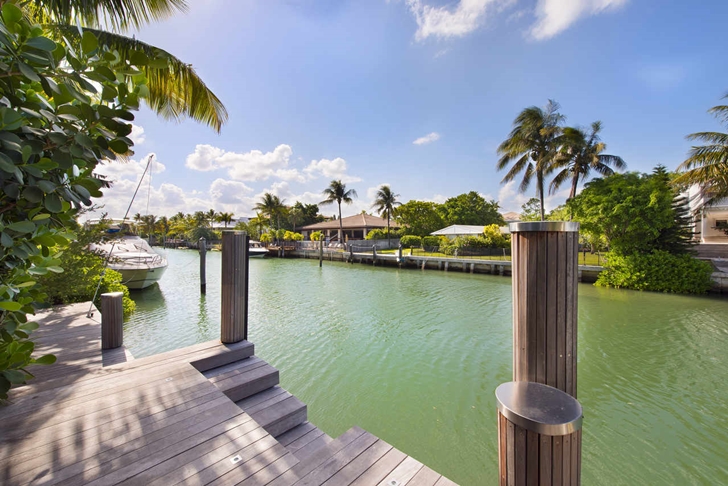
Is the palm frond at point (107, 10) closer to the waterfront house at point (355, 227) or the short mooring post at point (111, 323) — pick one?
the short mooring post at point (111, 323)

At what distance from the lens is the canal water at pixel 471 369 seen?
11.0 feet

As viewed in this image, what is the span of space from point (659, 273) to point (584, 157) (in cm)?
804

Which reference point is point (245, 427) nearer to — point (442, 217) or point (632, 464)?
point (632, 464)

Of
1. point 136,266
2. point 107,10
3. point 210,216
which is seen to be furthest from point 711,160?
point 210,216

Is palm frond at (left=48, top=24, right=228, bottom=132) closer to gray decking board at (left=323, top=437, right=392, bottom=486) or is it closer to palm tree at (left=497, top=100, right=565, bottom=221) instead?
gray decking board at (left=323, top=437, right=392, bottom=486)

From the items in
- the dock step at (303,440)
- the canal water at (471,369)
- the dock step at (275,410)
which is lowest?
the canal water at (471,369)

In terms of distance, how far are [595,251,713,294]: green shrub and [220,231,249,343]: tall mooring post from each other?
1633 cm

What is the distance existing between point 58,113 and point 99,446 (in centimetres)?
186

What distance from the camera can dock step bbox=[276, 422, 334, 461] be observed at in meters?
2.37

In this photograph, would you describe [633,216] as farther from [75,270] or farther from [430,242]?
[75,270]

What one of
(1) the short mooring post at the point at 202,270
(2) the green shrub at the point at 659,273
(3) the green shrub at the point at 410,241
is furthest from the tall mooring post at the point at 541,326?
(3) the green shrub at the point at 410,241

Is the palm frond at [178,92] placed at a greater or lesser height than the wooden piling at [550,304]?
greater

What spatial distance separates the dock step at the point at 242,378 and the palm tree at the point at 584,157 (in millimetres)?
19519

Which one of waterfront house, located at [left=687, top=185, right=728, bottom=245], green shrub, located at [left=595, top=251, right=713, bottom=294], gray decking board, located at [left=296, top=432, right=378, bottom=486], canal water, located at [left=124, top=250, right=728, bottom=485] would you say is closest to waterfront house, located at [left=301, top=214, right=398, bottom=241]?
green shrub, located at [left=595, top=251, right=713, bottom=294]
